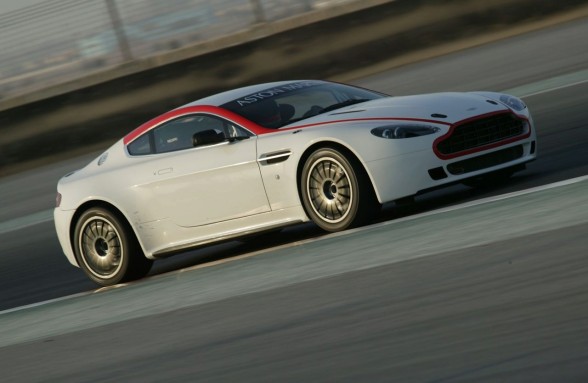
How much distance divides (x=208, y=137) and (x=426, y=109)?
178cm

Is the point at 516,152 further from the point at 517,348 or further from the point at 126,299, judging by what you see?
the point at 517,348

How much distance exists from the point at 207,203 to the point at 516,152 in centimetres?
250

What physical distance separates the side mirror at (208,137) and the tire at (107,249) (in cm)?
110

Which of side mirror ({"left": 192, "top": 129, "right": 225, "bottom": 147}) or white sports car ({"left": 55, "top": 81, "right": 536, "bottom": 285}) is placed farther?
side mirror ({"left": 192, "top": 129, "right": 225, "bottom": 147})

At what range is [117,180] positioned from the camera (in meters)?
10.3

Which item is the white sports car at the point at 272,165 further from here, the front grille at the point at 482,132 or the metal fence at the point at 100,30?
the metal fence at the point at 100,30

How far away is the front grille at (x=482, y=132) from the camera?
903cm

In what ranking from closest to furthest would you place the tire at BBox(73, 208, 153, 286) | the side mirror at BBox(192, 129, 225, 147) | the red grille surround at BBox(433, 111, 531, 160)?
the red grille surround at BBox(433, 111, 531, 160)
the side mirror at BBox(192, 129, 225, 147)
the tire at BBox(73, 208, 153, 286)

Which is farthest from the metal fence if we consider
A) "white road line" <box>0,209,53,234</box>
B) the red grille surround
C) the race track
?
the red grille surround

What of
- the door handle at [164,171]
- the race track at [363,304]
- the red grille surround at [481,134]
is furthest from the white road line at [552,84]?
the door handle at [164,171]

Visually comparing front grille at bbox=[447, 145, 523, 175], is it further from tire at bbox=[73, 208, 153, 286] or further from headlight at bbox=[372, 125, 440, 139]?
tire at bbox=[73, 208, 153, 286]

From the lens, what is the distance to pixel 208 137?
31.8 ft

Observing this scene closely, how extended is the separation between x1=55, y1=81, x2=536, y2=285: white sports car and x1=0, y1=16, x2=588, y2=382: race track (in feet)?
0.88

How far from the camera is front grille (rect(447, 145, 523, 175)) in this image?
9.06 m
